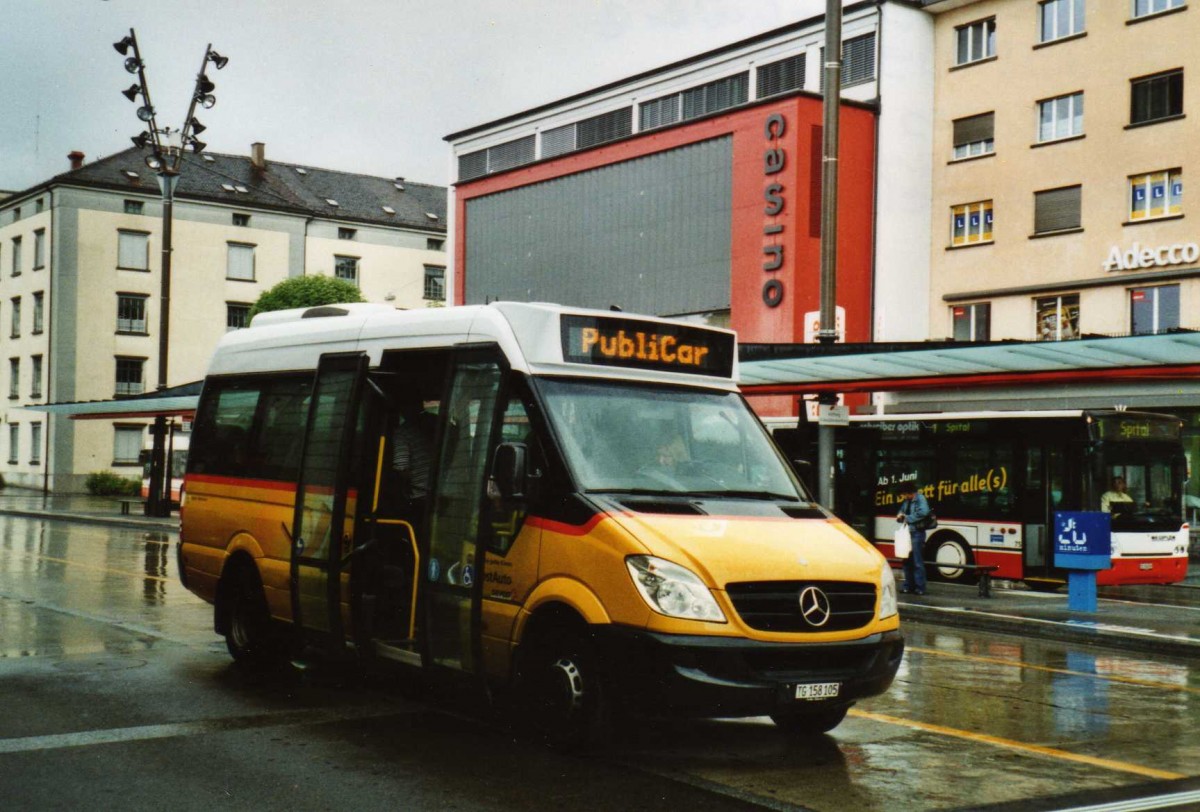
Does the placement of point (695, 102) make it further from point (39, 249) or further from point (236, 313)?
point (39, 249)

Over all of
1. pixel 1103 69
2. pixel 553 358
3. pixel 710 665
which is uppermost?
pixel 1103 69

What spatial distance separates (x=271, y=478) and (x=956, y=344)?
13.4 metres

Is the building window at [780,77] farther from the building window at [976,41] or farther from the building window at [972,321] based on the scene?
the building window at [972,321]

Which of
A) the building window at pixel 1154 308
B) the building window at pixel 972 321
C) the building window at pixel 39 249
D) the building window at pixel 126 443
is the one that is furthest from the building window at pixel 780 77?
the building window at pixel 39 249

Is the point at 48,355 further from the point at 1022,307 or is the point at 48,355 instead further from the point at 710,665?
the point at 710,665

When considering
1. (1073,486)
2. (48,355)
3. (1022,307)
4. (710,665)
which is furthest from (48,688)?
(48,355)

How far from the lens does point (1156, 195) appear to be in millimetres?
34000

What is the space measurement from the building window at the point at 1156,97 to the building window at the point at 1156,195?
1409 millimetres

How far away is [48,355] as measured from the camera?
210 ft

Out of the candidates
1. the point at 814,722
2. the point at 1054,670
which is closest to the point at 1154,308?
the point at 1054,670

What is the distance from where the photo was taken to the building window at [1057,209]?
3572 cm

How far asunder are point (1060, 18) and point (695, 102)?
1241 cm

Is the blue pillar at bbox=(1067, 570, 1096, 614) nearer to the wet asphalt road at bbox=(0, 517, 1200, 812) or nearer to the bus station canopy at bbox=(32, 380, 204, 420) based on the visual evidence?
the wet asphalt road at bbox=(0, 517, 1200, 812)

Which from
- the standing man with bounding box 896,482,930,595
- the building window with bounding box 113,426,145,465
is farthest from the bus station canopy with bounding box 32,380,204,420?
the building window with bounding box 113,426,145,465
